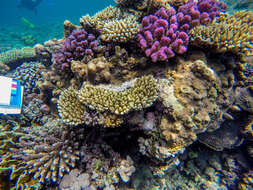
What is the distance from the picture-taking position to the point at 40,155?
296 cm

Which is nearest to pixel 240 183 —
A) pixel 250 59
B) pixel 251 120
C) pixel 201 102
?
pixel 251 120

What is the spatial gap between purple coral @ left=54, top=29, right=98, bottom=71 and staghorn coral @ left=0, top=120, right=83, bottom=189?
1.80 metres

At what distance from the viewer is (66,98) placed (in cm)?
315

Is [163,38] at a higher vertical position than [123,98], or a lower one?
higher

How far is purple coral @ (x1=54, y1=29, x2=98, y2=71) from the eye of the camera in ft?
11.8

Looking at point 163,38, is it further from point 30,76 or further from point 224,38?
point 30,76

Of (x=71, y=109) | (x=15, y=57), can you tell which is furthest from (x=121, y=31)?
(x=15, y=57)

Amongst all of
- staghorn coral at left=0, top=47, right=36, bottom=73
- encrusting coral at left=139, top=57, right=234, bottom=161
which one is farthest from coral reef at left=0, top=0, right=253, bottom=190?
staghorn coral at left=0, top=47, right=36, bottom=73

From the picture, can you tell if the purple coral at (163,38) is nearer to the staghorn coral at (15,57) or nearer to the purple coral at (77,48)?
the purple coral at (77,48)

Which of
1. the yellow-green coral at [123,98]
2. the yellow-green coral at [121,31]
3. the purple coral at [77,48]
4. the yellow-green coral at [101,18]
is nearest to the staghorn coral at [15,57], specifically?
the purple coral at [77,48]

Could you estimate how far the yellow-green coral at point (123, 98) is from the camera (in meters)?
2.58

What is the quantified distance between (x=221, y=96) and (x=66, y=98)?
150 inches

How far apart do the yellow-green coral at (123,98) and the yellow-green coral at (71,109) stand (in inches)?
11.1

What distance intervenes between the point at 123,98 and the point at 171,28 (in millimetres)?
2028
